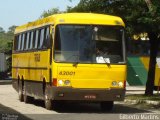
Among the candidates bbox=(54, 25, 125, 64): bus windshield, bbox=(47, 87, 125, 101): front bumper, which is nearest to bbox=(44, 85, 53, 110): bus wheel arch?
bbox=(47, 87, 125, 101): front bumper

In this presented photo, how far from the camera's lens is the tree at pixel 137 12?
2385 cm

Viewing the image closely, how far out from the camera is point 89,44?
1925 centimetres

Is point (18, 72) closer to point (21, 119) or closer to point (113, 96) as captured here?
point (113, 96)

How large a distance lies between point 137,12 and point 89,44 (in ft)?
22.0

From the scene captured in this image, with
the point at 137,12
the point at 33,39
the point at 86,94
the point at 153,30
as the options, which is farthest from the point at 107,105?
the point at 137,12

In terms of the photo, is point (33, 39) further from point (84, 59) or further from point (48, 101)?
point (84, 59)

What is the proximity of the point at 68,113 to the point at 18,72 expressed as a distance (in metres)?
7.02

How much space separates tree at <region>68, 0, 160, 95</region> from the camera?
23847 mm

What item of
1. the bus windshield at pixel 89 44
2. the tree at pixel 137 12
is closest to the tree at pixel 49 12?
the tree at pixel 137 12

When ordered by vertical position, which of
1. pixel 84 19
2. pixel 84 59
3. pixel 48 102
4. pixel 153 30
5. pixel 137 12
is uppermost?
pixel 137 12

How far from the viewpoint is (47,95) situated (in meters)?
20.0

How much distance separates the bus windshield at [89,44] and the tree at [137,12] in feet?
13.8

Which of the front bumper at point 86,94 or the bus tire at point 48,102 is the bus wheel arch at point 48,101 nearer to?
the bus tire at point 48,102

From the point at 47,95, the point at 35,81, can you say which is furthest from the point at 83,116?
the point at 35,81
